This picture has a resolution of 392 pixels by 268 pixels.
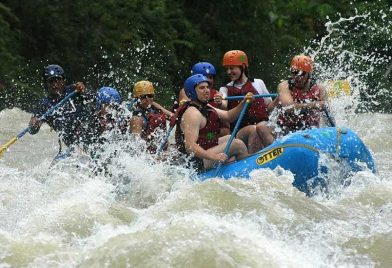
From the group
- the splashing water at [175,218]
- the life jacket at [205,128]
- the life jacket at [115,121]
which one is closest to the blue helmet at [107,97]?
the life jacket at [115,121]

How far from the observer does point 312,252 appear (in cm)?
640

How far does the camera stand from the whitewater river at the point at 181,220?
6.22m

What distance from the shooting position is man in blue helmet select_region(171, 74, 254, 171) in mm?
8562

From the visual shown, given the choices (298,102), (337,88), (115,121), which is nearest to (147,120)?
(115,121)

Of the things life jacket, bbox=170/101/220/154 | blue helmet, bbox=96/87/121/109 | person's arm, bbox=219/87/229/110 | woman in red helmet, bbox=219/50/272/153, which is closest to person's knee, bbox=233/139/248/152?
life jacket, bbox=170/101/220/154

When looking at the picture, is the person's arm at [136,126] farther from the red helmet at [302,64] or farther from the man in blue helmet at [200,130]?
the red helmet at [302,64]

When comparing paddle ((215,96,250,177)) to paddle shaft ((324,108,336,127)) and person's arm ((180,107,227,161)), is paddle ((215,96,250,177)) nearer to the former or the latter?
person's arm ((180,107,227,161))

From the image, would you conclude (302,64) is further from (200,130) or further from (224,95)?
(200,130)

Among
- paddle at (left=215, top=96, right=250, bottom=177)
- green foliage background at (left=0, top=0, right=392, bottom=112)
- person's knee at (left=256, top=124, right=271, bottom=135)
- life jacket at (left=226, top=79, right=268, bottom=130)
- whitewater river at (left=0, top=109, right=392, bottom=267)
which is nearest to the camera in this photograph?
whitewater river at (left=0, top=109, right=392, bottom=267)

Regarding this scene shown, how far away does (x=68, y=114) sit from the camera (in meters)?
10.5

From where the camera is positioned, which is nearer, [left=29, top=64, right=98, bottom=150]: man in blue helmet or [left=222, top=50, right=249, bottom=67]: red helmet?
[left=222, top=50, right=249, bottom=67]: red helmet

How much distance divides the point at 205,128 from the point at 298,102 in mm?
1129

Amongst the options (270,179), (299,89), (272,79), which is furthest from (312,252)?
(272,79)

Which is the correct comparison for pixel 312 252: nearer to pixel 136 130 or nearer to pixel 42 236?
pixel 42 236
